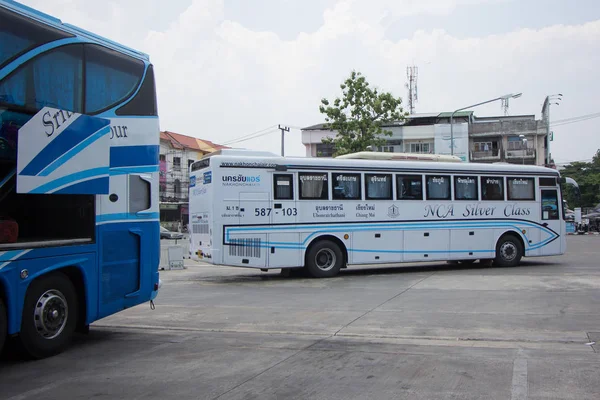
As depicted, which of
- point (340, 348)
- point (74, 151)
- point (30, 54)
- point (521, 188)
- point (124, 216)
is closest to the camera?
point (30, 54)

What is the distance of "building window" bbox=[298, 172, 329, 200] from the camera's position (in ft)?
50.3

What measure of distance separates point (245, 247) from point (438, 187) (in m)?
6.43

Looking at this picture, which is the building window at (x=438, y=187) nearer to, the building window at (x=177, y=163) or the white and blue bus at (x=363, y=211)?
the white and blue bus at (x=363, y=211)

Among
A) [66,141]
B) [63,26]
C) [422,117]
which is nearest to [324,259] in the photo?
[66,141]

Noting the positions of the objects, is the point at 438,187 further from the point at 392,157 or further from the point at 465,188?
the point at 392,157

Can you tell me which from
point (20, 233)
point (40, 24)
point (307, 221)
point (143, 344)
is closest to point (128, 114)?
point (40, 24)

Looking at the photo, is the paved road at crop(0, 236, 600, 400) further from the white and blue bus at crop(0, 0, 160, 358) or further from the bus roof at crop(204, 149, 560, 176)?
the bus roof at crop(204, 149, 560, 176)

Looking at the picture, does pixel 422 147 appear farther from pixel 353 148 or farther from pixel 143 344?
pixel 143 344

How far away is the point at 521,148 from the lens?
56.7m

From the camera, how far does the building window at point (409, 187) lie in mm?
16455

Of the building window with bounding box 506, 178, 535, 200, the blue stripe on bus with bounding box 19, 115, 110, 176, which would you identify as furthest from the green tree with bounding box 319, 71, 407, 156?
the blue stripe on bus with bounding box 19, 115, 110, 176

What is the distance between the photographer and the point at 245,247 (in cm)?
1455

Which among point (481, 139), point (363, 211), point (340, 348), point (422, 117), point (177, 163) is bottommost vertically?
point (340, 348)

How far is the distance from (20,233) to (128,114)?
214 centimetres
